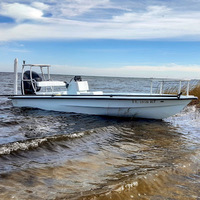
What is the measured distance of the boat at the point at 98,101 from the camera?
939 cm

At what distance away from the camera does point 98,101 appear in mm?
9945

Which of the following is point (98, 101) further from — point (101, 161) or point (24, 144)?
point (101, 161)

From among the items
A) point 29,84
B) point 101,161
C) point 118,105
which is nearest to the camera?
point 101,161

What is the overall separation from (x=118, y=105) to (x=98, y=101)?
0.79m

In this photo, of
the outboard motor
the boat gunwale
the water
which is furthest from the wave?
the outboard motor

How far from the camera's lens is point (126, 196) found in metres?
3.68

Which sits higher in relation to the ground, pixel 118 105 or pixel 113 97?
pixel 113 97

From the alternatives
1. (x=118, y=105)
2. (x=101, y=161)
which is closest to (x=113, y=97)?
(x=118, y=105)

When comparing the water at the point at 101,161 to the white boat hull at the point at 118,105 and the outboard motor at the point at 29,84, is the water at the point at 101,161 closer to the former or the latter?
the white boat hull at the point at 118,105

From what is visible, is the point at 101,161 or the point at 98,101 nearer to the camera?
the point at 101,161

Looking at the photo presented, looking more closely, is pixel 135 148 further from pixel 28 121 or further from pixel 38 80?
pixel 38 80

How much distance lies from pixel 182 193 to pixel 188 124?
605cm

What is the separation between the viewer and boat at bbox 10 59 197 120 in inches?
370

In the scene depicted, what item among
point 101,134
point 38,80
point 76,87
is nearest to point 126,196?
point 101,134
